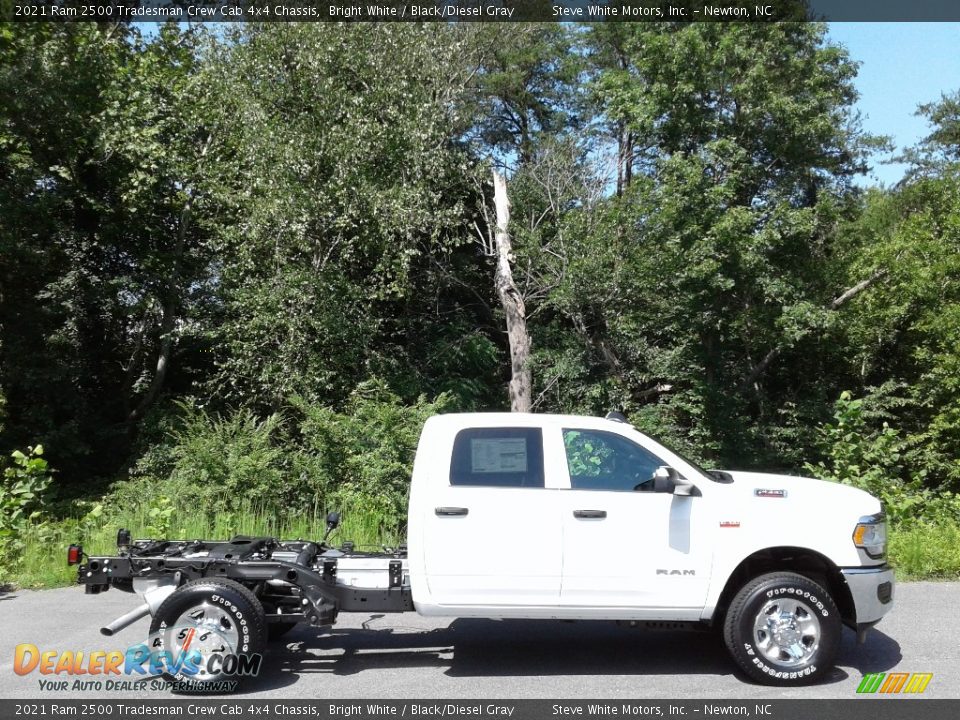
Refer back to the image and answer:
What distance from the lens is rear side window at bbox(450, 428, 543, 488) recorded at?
6277 mm

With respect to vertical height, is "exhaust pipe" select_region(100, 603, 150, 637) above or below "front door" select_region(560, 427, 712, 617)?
below

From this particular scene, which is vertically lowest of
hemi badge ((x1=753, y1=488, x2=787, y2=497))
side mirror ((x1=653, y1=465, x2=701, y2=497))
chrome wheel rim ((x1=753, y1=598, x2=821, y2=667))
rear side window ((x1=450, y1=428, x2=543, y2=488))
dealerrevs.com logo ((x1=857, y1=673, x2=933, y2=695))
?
dealerrevs.com logo ((x1=857, y1=673, x2=933, y2=695))

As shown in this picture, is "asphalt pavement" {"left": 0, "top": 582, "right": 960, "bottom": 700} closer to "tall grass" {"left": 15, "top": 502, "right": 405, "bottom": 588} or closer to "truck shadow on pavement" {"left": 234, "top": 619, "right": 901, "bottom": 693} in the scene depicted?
"truck shadow on pavement" {"left": 234, "top": 619, "right": 901, "bottom": 693}

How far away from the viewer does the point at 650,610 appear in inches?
239

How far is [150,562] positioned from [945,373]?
55.2 ft

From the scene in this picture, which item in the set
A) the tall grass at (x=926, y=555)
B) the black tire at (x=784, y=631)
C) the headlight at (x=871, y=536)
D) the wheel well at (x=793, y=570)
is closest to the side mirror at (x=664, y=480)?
the wheel well at (x=793, y=570)

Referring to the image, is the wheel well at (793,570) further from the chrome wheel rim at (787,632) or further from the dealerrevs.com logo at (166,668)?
the dealerrevs.com logo at (166,668)

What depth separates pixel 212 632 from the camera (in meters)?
6.03

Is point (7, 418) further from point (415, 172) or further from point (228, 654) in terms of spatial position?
point (228, 654)

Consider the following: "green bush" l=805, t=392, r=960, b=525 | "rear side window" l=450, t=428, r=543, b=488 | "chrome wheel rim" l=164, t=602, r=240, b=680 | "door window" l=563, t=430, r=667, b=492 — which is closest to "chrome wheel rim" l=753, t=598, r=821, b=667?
"door window" l=563, t=430, r=667, b=492

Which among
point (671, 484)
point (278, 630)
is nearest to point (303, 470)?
point (278, 630)

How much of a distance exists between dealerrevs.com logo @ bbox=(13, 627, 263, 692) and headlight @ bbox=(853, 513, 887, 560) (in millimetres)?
4413

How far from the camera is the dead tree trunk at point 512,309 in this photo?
18609 millimetres

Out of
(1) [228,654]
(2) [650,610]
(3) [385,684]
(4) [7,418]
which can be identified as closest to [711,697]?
(2) [650,610]
